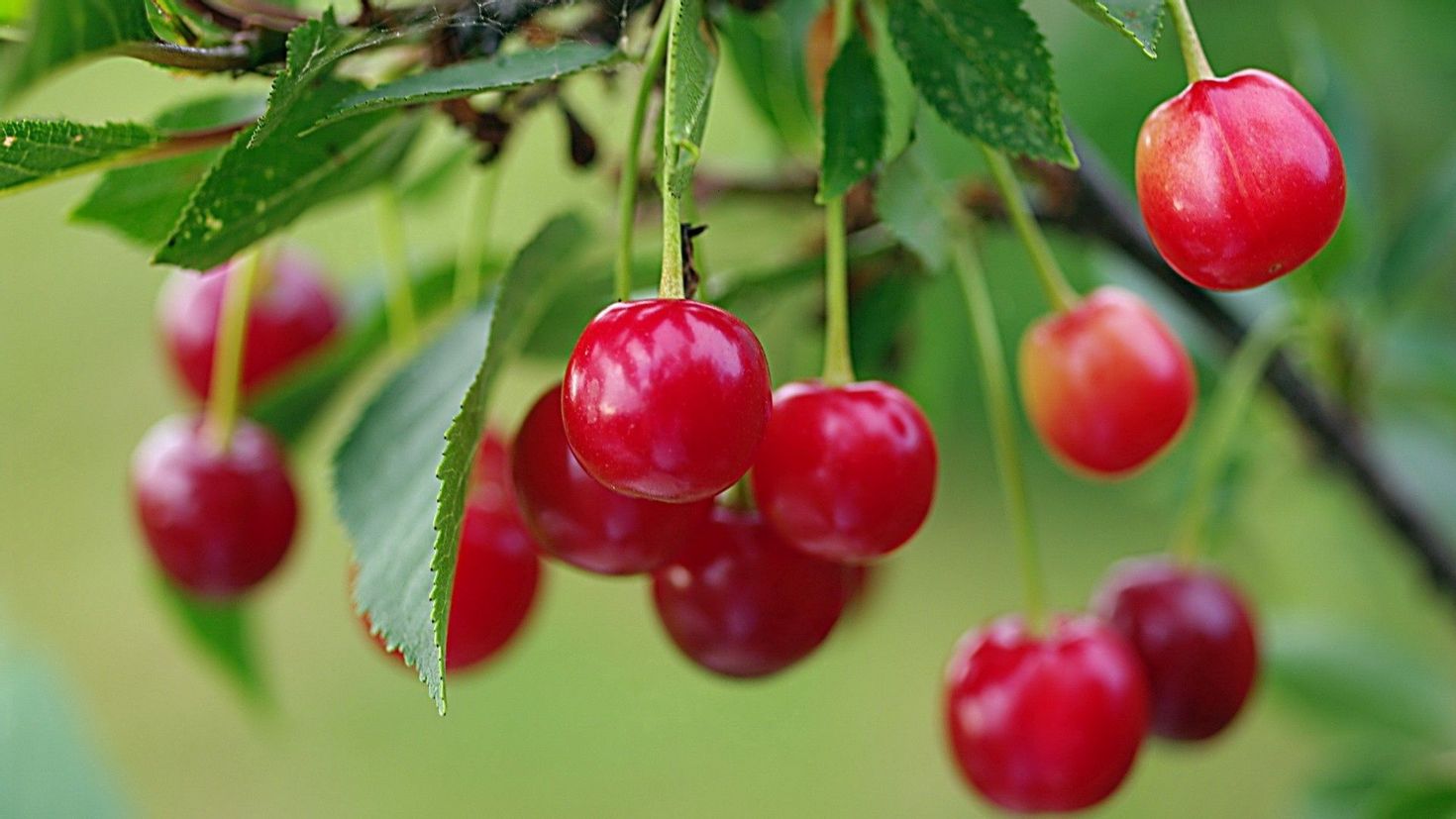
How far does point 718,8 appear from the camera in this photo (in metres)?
0.63

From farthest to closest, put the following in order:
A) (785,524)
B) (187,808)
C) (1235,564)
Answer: (187,808) → (1235,564) → (785,524)

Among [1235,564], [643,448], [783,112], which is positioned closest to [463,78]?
[643,448]

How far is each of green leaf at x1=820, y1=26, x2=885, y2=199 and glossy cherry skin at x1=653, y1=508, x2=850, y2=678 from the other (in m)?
0.17

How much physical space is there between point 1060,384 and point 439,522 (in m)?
0.31

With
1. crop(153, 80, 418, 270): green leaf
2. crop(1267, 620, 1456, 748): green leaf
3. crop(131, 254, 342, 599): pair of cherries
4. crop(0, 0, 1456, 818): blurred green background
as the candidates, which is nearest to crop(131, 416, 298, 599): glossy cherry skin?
crop(131, 254, 342, 599): pair of cherries

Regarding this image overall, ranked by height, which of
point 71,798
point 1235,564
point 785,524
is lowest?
point 1235,564

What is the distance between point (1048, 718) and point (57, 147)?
1.54ft

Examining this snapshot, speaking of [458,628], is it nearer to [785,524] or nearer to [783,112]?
[785,524]

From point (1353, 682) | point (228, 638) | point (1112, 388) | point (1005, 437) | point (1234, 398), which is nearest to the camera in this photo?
point (1112, 388)

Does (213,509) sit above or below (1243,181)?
below

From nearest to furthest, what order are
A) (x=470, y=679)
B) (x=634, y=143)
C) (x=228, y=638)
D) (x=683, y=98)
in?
(x=683, y=98) → (x=634, y=143) → (x=228, y=638) → (x=470, y=679)

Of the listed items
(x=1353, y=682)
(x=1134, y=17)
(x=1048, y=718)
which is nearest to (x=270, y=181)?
(x=1134, y=17)

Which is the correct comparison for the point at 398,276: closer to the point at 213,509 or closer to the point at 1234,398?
the point at 213,509

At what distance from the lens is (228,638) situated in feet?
3.21
